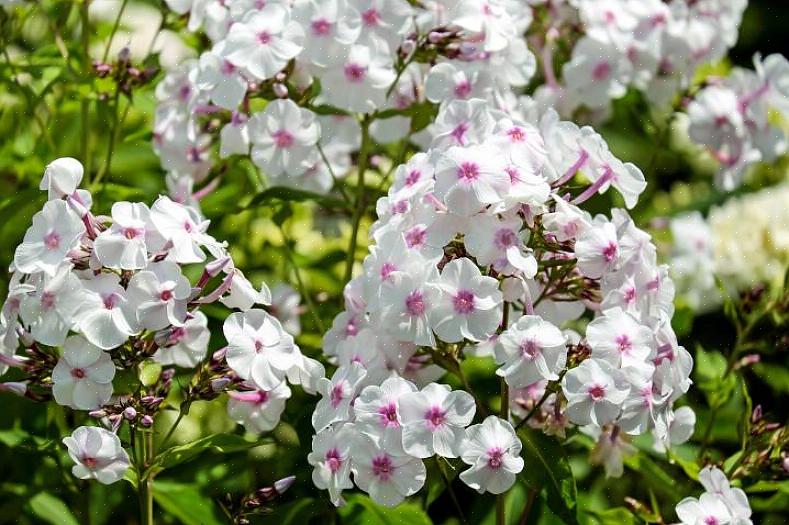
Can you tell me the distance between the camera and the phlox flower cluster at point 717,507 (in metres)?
1.63

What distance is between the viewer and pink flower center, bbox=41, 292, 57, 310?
1.47 m

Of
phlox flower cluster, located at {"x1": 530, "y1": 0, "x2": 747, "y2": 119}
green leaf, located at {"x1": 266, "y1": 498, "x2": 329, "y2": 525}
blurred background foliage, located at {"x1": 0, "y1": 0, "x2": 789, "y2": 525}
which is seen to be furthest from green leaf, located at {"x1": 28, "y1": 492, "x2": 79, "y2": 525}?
phlox flower cluster, located at {"x1": 530, "y1": 0, "x2": 747, "y2": 119}

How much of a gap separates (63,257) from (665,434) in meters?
0.81

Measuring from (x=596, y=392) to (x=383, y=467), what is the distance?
0.28 m

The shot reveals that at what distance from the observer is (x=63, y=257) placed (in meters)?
1.47

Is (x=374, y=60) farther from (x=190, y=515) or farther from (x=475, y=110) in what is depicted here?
(x=190, y=515)

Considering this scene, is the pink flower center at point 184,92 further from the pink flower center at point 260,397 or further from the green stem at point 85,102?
the pink flower center at point 260,397

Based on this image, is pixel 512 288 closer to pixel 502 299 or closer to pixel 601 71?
pixel 502 299

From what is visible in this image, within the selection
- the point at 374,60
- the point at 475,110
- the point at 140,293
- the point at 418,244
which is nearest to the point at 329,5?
the point at 374,60

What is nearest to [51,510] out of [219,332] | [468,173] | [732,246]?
[219,332]

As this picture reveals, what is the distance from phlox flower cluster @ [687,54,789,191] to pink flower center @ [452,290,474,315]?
4.03 ft

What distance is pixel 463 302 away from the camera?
4.99 feet

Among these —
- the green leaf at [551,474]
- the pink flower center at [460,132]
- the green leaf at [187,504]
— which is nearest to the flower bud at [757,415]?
the green leaf at [551,474]

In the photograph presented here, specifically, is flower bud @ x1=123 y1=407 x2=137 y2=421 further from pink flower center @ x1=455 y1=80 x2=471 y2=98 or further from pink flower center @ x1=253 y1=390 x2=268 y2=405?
pink flower center @ x1=455 y1=80 x2=471 y2=98
